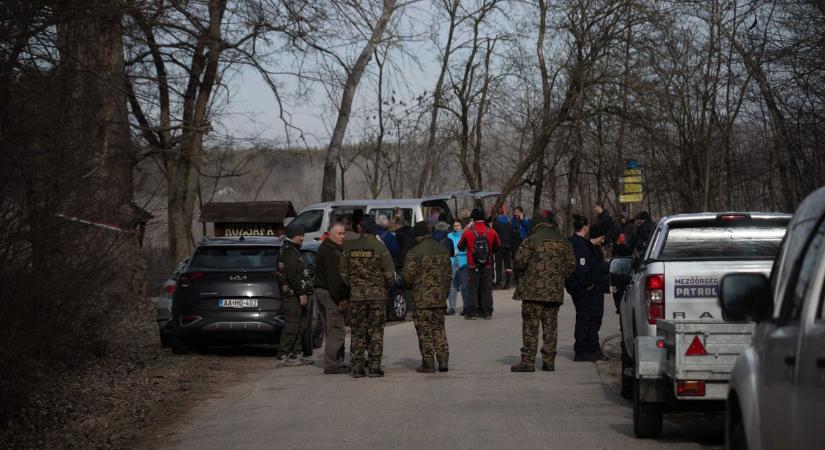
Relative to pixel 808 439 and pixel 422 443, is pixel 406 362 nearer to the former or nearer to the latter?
pixel 422 443

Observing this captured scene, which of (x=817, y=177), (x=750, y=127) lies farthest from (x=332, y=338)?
(x=750, y=127)

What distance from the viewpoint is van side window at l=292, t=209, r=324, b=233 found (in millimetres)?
28422

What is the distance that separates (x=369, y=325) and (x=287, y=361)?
1.80m

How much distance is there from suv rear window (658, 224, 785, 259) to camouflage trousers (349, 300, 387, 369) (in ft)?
14.0

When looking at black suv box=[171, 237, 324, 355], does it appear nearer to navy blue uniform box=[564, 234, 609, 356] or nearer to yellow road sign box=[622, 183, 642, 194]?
navy blue uniform box=[564, 234, 609, 356]

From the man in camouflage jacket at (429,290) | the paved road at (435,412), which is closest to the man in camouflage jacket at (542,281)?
the paved road at (435,412)

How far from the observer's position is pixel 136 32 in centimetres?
1691

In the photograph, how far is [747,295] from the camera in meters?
5.00

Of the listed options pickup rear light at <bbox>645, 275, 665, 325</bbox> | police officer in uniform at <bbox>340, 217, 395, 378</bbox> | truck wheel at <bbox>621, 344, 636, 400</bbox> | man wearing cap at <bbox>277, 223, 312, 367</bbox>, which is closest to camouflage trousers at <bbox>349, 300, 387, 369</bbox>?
police officer in uniform at <bbox>340, 217, 395, 378</bbox>

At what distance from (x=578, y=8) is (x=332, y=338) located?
842 inches

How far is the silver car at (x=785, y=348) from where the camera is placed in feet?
14.5

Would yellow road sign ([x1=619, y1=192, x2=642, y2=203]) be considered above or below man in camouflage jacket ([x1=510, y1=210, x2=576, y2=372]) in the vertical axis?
above

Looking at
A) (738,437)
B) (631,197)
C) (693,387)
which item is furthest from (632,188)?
(738,437)

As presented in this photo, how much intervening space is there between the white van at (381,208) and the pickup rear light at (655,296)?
16.0 m
